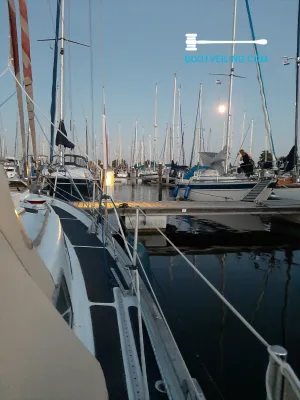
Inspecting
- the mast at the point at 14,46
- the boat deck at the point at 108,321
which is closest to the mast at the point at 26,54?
the mast at the point at 14,46

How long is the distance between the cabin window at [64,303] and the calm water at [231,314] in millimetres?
2225

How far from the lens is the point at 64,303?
2145mm

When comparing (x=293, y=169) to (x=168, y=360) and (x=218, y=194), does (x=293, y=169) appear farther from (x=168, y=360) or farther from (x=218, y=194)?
(x=168, y=360)

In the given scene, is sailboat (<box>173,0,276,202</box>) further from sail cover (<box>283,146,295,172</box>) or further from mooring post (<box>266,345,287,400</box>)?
mooring post (<box>266,345,287,400</box>)

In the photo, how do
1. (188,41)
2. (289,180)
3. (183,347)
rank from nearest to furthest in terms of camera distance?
(183,347)
(188,41)
(289,180)

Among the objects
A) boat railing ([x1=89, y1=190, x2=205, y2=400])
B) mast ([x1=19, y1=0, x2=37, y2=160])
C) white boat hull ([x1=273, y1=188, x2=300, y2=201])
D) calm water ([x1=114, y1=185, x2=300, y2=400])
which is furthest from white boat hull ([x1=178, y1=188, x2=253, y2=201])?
boat railing ([x1=89, y1=190, x2=205, y2=400])

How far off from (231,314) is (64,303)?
394 cm

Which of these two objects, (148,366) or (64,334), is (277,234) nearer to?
(148,366)

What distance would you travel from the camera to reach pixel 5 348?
1031mm

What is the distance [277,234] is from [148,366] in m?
11.4

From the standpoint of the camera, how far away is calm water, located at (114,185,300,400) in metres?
3.74

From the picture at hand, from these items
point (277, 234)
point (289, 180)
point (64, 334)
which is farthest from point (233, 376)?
point (289, 180)

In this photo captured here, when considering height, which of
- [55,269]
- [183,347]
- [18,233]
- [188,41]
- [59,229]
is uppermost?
[188,41]

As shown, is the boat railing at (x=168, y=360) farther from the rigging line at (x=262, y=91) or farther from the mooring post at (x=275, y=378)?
the rigging line at (x=262, y=91)
